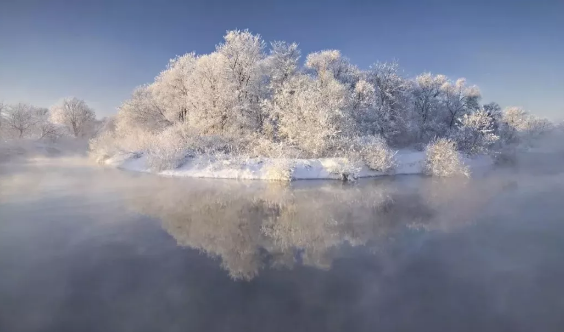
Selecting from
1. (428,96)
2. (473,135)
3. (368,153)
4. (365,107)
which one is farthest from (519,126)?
(368,153)

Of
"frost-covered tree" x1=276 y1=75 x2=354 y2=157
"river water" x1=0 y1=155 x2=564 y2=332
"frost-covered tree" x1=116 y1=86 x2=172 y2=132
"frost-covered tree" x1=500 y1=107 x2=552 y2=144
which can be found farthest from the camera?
"frost-covered tree" x1=500 y1=107 x2=552 y2=144

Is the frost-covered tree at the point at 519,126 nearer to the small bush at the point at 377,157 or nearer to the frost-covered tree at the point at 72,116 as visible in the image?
the small bush at the point at 377,157

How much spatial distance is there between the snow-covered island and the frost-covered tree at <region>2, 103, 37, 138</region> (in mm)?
27194

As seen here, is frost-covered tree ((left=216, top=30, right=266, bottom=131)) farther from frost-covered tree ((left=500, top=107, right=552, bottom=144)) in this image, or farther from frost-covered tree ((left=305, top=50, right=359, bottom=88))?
frost-covered tree ((left=500, top=107, right=552, bottom=144))

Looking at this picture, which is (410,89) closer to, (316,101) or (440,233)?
(316,101)

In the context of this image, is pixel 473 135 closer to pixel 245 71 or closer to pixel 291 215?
pixel 245 71

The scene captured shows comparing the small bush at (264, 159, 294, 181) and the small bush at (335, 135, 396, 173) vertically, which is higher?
the small bush at (335, 135, 396, 173)

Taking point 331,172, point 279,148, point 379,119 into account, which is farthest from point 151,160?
point 379,119

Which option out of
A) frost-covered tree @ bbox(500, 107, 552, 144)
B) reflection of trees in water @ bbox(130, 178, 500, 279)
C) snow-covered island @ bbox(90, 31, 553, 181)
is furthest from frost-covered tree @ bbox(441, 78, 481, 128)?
reflection of trees in water @ bbox(130, 178, 500, 279)

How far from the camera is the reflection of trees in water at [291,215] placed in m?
11.1

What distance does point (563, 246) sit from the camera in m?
11.6

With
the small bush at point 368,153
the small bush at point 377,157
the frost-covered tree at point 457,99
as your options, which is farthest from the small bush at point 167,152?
the frost-covered tree at point 457,99

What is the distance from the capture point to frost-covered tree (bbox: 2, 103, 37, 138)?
57.9m

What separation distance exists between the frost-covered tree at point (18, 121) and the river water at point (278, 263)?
166 ft
